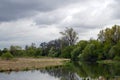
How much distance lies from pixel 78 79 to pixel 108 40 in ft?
228

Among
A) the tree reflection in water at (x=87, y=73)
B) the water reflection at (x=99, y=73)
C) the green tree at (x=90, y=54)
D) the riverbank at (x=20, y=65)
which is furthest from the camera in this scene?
the green tree at (x=90, y=54)

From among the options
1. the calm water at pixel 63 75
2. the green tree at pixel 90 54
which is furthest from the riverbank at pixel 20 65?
the green tree at pixel 90 54

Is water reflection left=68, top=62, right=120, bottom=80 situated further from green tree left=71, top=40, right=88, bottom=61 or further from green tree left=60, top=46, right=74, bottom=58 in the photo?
green tree left=60, top=46, right=74, bottom=58

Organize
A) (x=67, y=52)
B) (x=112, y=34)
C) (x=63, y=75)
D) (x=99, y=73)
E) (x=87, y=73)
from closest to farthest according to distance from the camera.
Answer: (x=63, y=75)
(x=99, y=73)
(x=87, y=73)
(x=112, y=34)
(x=67, y=52)

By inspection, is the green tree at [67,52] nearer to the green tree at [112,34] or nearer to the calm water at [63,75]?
the green tree at [112,34]

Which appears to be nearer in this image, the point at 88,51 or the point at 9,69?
the point at 9,69

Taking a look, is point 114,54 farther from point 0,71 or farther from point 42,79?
point 42,79

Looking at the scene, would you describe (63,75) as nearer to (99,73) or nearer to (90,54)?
(99,73)

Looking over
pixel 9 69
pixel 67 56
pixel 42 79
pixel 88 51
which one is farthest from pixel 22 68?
pixel 67 56

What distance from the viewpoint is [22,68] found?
217 ft

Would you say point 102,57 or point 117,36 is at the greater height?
point 117,36

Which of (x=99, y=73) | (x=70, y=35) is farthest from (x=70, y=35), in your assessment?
(x=99, y=73)

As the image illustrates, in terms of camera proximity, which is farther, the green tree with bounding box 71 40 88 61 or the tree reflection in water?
the green tree with bounding box 71 40 88 61

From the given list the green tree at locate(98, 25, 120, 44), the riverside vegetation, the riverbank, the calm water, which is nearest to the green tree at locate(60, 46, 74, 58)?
the riverside vegetation
